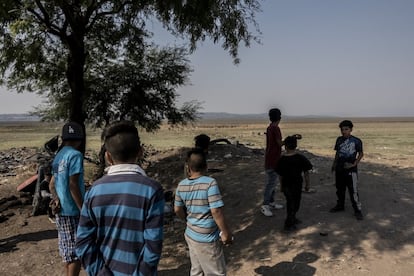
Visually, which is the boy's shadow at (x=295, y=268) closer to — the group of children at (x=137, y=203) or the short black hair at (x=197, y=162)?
the group of children at (x=137, y=203)

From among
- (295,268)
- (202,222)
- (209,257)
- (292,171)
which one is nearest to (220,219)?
(202,222)

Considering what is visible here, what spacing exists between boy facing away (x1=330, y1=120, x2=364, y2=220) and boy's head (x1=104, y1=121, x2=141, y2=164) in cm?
490

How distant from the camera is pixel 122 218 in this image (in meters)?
2.59

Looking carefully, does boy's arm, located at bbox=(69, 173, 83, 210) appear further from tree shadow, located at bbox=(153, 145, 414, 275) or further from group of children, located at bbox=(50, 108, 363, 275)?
tree shadow, located at bbox=(153, 145, 414, 275)

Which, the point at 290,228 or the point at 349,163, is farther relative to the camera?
the point at 349,163

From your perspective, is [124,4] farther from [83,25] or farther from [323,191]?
[323,191]

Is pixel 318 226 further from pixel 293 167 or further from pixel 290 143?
pixel 290 143

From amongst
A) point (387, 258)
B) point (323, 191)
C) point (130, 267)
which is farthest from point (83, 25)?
point (130, 267)

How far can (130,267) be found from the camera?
263cm

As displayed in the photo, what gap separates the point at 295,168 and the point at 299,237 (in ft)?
3.33

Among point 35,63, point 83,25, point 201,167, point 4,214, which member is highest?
point 83,25

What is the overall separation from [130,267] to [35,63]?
11229 mm

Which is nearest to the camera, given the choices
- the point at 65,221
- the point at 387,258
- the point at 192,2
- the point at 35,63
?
the point at 65,221

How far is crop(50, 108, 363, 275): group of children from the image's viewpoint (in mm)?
2580
